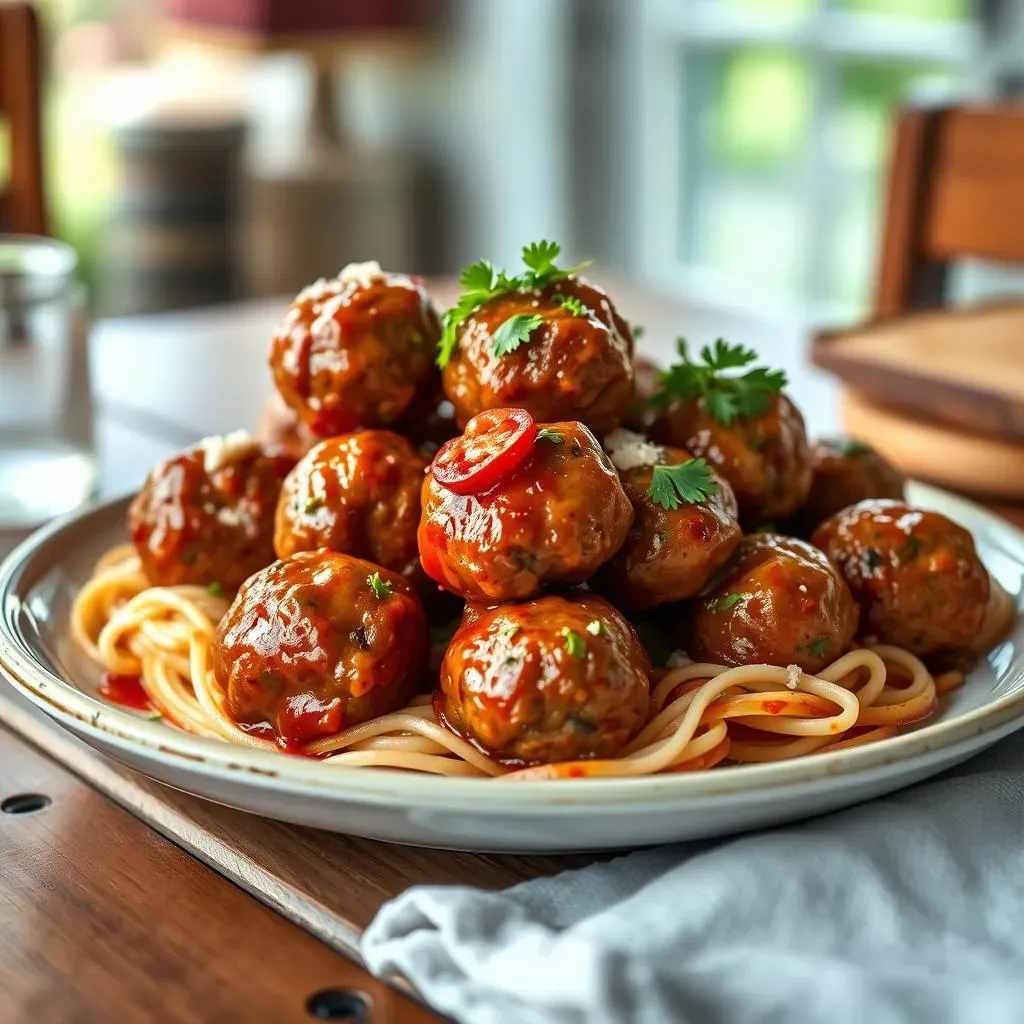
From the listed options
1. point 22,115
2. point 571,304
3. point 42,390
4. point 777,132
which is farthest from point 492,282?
point 777,132

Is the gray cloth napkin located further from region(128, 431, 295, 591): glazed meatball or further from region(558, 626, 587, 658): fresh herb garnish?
region(128, 431, 295, 591): glazed meatball

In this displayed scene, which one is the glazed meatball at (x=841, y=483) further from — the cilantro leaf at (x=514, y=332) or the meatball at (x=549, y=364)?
the cilantro leaf at (x=514, y=332)

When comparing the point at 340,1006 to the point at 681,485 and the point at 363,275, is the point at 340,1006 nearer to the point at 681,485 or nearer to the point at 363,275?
the point at 681,485

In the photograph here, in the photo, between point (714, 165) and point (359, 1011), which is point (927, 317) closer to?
point (359, 1011)

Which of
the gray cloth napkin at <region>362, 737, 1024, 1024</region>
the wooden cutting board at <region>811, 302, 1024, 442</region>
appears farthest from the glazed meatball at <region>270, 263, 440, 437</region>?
the wooden cutting board at <region>811, 302, 1024, 442</region>

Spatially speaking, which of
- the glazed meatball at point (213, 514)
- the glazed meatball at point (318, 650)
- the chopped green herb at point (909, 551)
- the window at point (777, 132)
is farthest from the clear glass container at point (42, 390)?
the window at point (777, 132)

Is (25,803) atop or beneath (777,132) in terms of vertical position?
beneath
